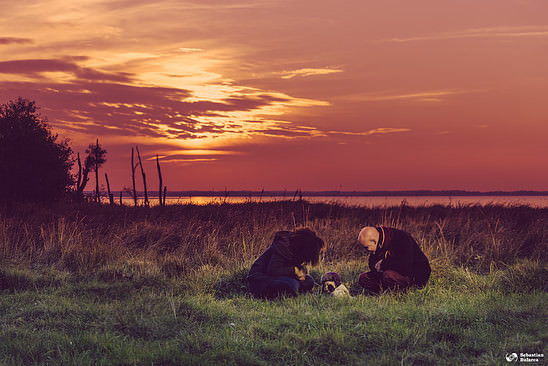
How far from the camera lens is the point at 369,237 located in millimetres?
8281

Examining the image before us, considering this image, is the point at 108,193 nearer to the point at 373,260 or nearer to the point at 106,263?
the point at 106,263

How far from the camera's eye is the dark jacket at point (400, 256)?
8.51 meters

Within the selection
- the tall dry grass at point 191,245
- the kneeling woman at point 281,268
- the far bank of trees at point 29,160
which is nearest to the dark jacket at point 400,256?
the kneeling woman at point 281,268

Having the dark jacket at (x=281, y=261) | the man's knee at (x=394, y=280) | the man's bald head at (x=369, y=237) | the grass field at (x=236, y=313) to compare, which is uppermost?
the man's bald head at (x=369, y=237)

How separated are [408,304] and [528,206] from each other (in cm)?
2542

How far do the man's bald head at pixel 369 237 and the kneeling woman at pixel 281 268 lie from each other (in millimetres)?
661

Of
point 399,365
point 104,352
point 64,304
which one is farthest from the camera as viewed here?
point 64,304

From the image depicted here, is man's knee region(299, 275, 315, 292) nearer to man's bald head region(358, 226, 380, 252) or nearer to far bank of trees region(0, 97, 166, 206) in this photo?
man's bald head region(358, 226, 380, 252)

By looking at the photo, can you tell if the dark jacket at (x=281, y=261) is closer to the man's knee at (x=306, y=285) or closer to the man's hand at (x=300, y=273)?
the man's hand at (x=300, y=273)

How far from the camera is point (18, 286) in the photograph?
9703 millimetres

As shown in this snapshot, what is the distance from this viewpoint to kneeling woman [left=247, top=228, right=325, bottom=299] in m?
8.33

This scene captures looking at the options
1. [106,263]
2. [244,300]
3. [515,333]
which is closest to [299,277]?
[244,300]

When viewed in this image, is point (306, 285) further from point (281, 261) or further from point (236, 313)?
point (236, 313)

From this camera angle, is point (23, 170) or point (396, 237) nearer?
point (396, 237)
